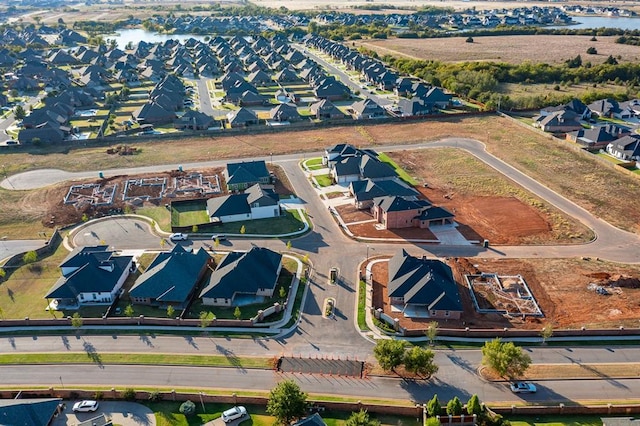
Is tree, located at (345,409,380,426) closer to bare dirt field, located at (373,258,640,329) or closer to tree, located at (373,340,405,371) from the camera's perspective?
tree, located at (373,340,405,371)

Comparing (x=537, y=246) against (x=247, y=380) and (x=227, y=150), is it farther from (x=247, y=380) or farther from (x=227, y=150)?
(x=227, y=150)

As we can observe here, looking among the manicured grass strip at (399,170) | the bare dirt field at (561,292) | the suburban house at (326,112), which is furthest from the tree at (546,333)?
the suburban house at (326,112)

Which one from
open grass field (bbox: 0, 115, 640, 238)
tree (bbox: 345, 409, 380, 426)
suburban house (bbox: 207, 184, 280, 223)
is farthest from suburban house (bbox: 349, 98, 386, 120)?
tree (bbox: 345, 409, 380, 426)

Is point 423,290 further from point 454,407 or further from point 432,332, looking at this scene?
point 454,407

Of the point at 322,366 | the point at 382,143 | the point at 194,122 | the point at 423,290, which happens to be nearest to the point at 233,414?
the point at 322,366

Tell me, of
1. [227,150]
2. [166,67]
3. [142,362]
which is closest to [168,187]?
[227,150]
